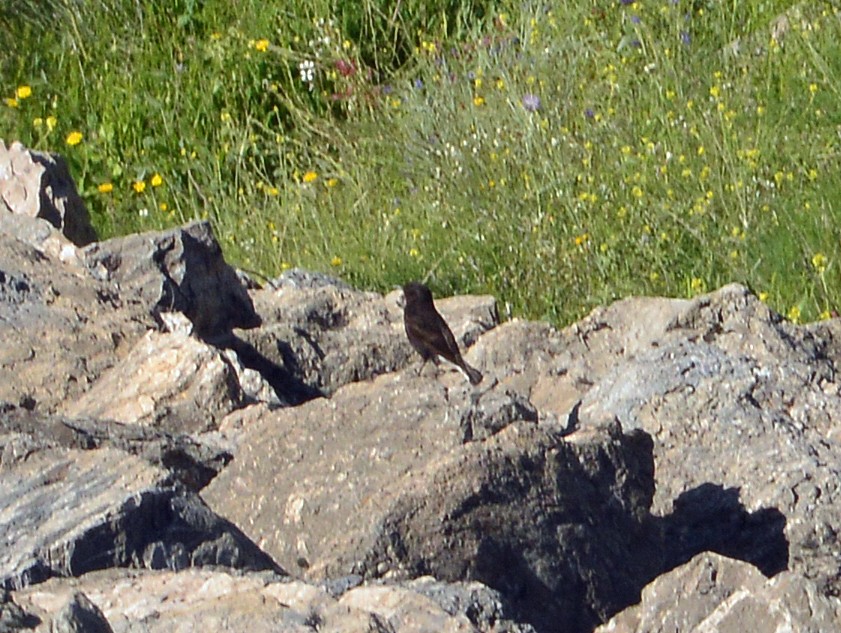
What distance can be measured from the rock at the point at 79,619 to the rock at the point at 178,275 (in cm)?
269

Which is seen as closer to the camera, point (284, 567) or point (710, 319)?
point (284, 567)

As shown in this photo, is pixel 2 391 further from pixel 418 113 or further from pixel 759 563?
pixel 418 113

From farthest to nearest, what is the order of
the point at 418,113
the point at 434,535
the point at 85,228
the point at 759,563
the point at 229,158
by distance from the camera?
the point at 229,158, the point at 418,113, the point at 85,228, the point at 759,563, the point at 434,535

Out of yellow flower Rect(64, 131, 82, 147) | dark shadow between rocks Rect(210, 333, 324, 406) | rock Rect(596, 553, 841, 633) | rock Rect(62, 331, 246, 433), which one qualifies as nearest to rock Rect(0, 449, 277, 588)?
rock Rect(596, 553, 841, 633)

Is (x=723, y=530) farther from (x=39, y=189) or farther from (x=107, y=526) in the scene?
(x=39, y=189)

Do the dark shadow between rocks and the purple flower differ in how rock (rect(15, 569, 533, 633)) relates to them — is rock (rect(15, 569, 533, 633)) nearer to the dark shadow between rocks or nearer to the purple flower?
the dark shadow between rocks

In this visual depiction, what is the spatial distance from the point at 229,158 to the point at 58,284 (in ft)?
13.5

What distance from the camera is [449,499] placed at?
3312mm

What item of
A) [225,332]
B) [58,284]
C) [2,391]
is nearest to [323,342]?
[225,332]

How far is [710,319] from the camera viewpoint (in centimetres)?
480

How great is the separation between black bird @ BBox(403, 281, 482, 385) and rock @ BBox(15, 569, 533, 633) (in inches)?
58.6

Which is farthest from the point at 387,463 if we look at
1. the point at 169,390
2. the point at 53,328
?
the point at 53,328

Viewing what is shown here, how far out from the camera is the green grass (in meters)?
6.69

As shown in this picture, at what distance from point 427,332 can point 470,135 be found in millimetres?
3203
